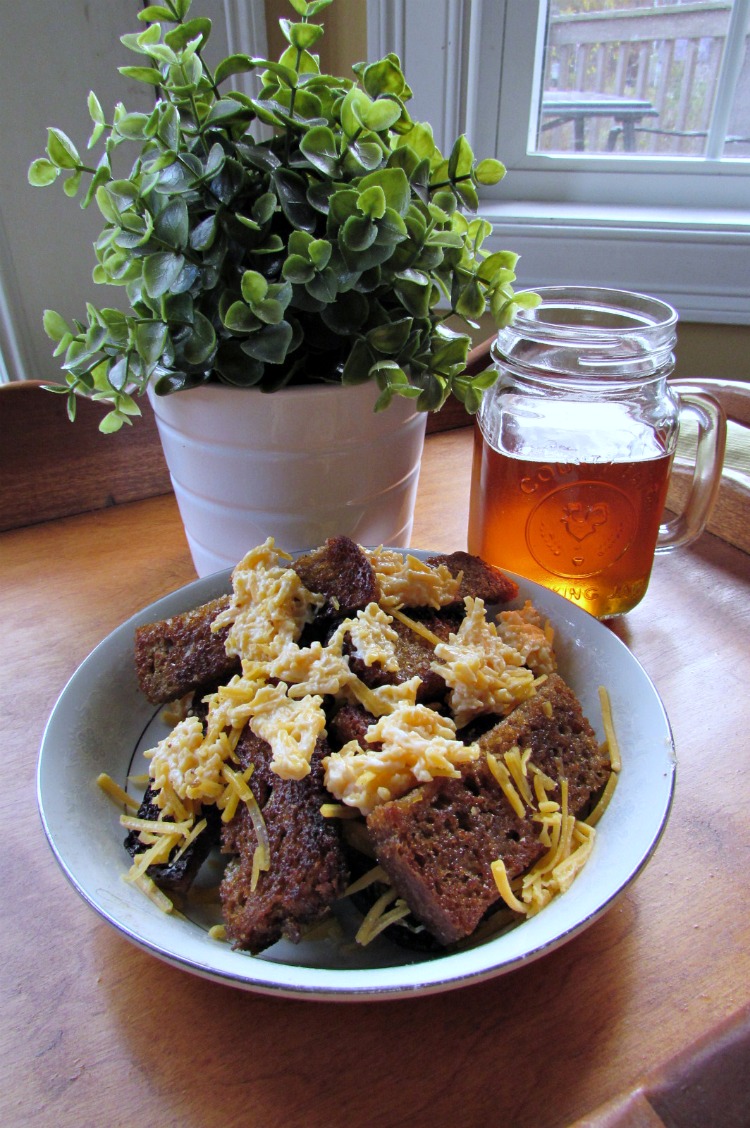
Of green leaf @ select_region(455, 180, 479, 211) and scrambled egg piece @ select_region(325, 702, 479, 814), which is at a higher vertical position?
green leaf @ select_region(455, 180, 479, 211)

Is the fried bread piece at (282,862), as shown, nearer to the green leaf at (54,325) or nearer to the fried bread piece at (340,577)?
the fried bread piece at (340,577)

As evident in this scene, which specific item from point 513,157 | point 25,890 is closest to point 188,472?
point 25,890

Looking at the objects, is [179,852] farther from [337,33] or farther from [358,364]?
[337,33]

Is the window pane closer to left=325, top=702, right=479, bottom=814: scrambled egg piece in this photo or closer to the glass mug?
the glass mug

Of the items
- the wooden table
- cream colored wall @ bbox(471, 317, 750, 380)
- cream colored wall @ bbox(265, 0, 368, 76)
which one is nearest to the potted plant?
the wooden table

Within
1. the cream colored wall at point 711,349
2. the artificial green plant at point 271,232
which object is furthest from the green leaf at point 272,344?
the cream colored wall at point 711,349

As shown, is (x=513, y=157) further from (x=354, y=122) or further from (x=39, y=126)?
(x=354, y=122)
